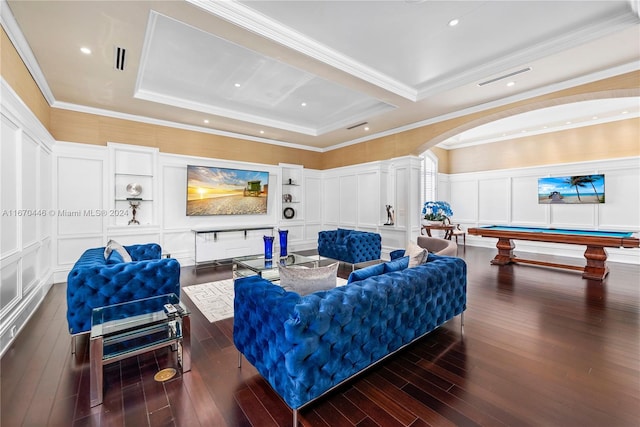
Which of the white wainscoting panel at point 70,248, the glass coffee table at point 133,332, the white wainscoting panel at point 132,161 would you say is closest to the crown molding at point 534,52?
the glass coffee table at point 133,332

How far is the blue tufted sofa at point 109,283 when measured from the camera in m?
2.57

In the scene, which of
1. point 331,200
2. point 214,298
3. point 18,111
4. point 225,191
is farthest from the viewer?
point 331,200

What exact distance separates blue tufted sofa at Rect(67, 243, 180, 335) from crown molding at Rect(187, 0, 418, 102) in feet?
8.75

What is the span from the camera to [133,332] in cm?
228

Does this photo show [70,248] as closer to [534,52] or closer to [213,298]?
[213,298]

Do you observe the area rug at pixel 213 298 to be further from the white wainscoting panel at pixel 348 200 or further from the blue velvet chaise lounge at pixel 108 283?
the white wainscoting panel at pixel 348 200

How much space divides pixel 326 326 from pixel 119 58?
422 centimetres

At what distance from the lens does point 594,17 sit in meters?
3.02

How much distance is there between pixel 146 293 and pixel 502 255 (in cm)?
706

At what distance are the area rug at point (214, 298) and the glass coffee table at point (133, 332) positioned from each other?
0.90 metres

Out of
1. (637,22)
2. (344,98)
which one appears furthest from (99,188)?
(637,22)

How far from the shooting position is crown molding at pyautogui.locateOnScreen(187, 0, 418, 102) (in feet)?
9.02

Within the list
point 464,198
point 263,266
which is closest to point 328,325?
point 263,266

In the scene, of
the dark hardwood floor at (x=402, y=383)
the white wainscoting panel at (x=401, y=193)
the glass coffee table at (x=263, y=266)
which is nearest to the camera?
the dark hardwood floor at (x=402, y=383)
